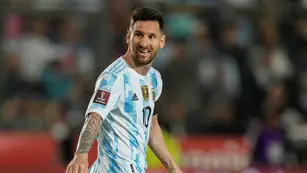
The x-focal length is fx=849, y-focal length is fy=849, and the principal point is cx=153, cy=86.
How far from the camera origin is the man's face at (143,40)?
570 centimetres

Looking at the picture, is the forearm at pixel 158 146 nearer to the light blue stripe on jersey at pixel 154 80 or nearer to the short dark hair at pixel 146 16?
the light blue stripe on jersey at pixel 154 80

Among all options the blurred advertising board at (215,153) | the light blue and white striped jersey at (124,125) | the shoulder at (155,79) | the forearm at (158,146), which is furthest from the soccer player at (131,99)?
the blurred advertising board at (215,153)

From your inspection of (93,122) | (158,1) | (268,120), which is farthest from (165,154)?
(158,1)

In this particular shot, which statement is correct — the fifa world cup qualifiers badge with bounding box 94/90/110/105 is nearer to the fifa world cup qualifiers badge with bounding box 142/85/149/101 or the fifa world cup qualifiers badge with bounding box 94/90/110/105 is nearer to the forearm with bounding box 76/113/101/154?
the forearm with bounding box 76/113/101/154

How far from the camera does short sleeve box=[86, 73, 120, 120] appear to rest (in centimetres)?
546

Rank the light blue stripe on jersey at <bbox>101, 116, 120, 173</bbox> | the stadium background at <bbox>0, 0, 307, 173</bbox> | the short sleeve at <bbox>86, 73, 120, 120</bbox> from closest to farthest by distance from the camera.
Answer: the short sleeve at <bbox>86, 73, 120, 120</bbox>
the light blue stripe on jersey at <bbox>101, 116, 120, 173</bbox>
the stadium background at <bbox>0, 0, 307, 173</bbox>

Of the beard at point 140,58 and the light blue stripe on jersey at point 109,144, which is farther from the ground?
the beard at point 140,58

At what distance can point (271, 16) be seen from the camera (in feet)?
39.0

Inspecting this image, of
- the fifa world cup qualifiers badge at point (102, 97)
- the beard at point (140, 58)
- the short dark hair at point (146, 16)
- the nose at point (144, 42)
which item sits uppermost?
the short dark hair at point (146, 16)

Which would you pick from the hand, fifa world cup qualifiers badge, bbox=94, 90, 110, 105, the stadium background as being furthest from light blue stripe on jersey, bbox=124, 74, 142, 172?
the stadium background

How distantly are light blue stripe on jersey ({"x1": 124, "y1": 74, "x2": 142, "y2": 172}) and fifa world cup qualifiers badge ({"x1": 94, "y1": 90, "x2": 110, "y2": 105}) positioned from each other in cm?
23

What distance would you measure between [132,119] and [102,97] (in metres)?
0.40

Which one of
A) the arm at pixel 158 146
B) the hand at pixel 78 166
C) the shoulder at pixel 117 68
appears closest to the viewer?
the hand at pixel 78 166

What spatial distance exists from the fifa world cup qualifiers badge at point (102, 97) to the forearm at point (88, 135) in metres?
0.13
